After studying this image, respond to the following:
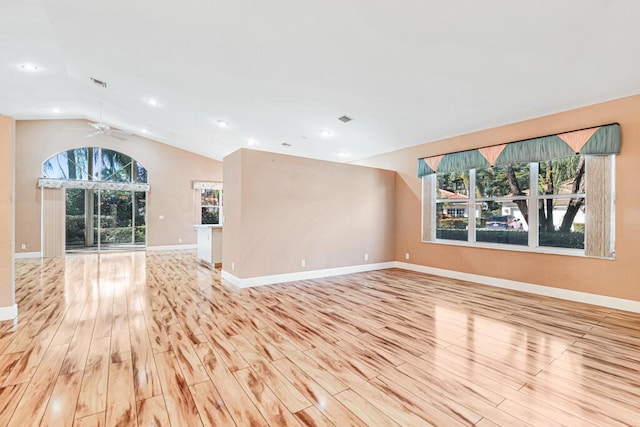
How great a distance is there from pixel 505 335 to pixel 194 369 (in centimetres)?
301

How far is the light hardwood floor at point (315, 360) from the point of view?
1.79 m

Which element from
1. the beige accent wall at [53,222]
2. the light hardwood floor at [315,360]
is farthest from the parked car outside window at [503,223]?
the beige accent wall at [53,222]

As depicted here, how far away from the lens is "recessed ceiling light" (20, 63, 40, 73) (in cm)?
521

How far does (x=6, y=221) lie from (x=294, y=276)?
12.8ft

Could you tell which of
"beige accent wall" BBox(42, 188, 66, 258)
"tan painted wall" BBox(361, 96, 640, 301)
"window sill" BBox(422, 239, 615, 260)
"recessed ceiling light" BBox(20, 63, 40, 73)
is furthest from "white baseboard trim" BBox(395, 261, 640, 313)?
"beige accent wall" BBox(42, 188, 66, 258)

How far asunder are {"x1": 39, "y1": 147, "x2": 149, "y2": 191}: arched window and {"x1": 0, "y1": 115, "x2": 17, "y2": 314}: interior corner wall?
6.19 m

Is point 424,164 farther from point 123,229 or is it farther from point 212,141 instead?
point 123,229

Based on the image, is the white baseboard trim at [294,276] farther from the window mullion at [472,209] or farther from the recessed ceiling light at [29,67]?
the recessed ceiling light at [29,67]

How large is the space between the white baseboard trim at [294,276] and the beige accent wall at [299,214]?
0.08 metres

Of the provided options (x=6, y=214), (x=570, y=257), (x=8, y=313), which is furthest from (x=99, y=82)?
(x=570, y=257)

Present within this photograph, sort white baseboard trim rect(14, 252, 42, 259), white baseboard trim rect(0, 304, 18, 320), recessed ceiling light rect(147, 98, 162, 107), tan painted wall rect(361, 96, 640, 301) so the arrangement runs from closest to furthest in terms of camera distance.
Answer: white baseboard trim rect(0, 304, 18, 320)
tan painted wall rect(361, 96, 640, 301)
recessed ceiling light rect(147, 98, 162, 107)
white baseboard trim rect(14, 252, 42, 259)

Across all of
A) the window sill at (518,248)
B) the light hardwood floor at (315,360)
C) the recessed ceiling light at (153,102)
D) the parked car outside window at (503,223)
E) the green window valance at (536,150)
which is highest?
the recessed ceiling light at (153,102)

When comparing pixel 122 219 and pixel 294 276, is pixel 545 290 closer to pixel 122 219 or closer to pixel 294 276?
pixel 294 276

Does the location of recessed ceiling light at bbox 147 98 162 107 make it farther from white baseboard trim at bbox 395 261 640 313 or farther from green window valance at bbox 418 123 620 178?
white baseboard trim at bbox 395 261 640 313
